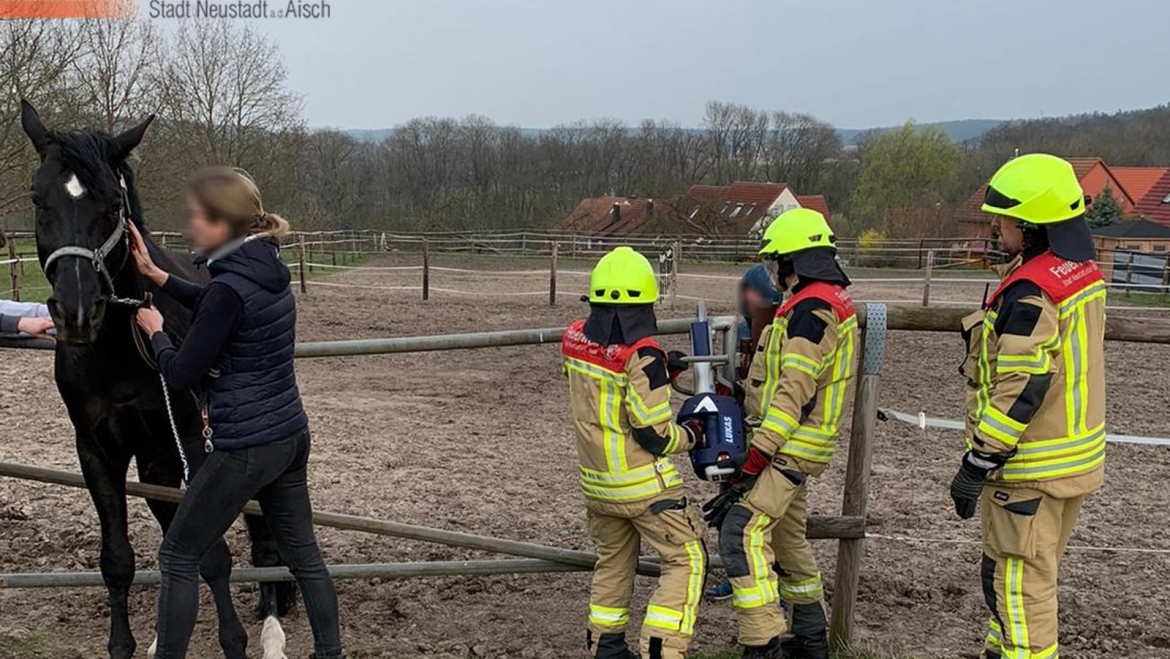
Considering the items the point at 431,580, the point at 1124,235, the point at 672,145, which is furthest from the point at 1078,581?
the point at 672,145

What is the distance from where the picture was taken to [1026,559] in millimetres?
2633

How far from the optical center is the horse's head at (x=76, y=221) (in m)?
2.47

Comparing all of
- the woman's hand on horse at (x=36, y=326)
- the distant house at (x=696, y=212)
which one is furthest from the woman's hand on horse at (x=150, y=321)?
the distant house at (x=696, y=212)

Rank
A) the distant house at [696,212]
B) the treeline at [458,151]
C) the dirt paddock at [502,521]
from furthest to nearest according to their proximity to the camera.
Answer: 1. the distant house at [696,212]
2. the treeline at [458,151]
3. the dirt paddock at [502,521]

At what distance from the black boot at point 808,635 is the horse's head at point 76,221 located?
272cm

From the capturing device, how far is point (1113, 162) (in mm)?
55688

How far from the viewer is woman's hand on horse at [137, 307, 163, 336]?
2.55m

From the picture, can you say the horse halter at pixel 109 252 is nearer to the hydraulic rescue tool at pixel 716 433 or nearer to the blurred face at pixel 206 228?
A: the blurred face at pixel 206 228

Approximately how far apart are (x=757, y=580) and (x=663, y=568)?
0.34 metres

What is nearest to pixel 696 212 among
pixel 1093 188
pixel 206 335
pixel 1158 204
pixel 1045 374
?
pixel 1158 204

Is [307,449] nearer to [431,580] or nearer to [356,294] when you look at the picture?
[431,580]

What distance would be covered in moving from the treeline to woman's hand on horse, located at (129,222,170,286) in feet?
49.1

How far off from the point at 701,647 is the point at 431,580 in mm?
1486

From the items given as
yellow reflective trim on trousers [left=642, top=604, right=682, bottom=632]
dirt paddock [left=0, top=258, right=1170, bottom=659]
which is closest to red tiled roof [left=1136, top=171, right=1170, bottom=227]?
dirt paddock [left=0, top=258, right=1170, bottom=659]
